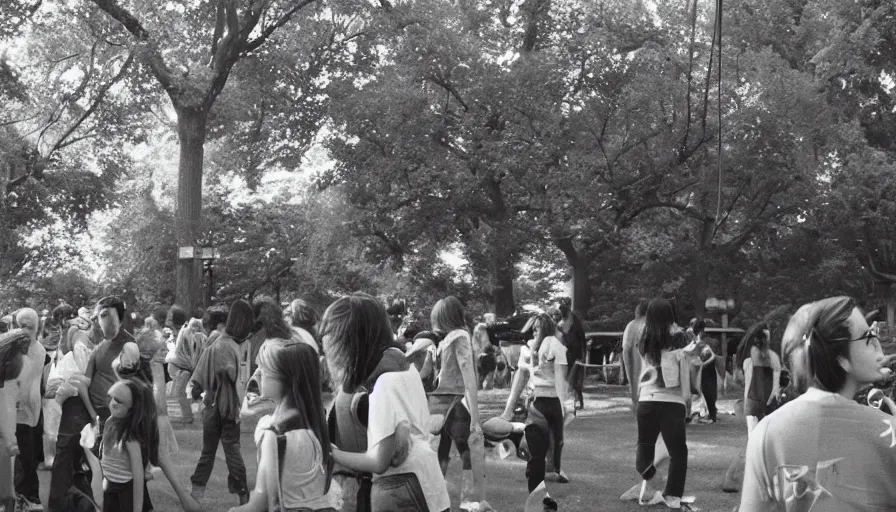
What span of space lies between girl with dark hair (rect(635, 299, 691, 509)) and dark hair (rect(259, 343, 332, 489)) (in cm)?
472

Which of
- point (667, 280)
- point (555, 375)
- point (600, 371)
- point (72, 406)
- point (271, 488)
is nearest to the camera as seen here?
point (271, 488)

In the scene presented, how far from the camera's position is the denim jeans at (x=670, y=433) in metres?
8.52

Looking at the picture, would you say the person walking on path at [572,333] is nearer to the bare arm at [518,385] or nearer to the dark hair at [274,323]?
the bare arm at [518,385]

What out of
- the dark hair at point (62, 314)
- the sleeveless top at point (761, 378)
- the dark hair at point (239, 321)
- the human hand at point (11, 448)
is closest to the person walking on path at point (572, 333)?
the sleeveless top at point (761, 378)

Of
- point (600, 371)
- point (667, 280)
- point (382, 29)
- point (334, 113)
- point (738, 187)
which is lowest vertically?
point (600, 371)

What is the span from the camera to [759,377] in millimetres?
10891

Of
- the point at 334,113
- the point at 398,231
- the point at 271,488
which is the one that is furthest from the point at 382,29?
the point at 271,488

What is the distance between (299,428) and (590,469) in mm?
7915

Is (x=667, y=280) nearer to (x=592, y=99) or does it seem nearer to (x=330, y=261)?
(x=592, y=99)

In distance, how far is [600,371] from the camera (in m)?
28.7

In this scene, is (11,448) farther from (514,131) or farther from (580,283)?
(580,283)

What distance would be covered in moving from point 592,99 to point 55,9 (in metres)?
13.5

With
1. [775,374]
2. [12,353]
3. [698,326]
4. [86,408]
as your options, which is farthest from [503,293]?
[12,353]

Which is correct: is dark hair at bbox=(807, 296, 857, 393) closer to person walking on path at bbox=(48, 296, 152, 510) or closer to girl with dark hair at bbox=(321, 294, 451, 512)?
girl with dark hair at bbox=(321, 294, 451, 512)
